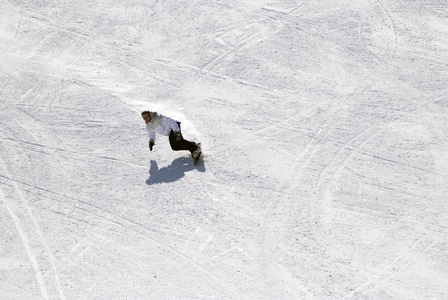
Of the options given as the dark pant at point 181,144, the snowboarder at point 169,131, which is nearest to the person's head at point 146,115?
the snowboarder at point 169,131

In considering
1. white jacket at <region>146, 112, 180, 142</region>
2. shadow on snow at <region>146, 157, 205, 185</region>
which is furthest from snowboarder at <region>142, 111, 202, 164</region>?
shadow on snow at <region>146, 157, 205, 185</region>

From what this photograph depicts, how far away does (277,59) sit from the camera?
15.0 meters

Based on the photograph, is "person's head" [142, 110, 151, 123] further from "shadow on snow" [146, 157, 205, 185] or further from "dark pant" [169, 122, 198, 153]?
"shadow on snow" [146, 157, 205, 185]

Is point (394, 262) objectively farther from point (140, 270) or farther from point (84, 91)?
point (84, 91)

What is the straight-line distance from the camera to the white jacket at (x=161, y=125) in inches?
481

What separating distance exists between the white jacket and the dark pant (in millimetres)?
106

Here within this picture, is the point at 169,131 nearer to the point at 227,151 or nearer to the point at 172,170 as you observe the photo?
the point at 172,170

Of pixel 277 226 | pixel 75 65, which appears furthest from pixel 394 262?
pixel 75 65

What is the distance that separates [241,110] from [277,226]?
3253mm

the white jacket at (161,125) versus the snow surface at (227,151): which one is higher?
the white jacket at (161,125)

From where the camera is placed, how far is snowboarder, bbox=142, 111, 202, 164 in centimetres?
1220

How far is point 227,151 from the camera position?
12867 millimetres

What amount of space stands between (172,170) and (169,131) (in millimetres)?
800

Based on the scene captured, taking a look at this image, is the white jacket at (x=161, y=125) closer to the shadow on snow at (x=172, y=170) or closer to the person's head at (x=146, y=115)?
the person's head at (x=146, y=115)
